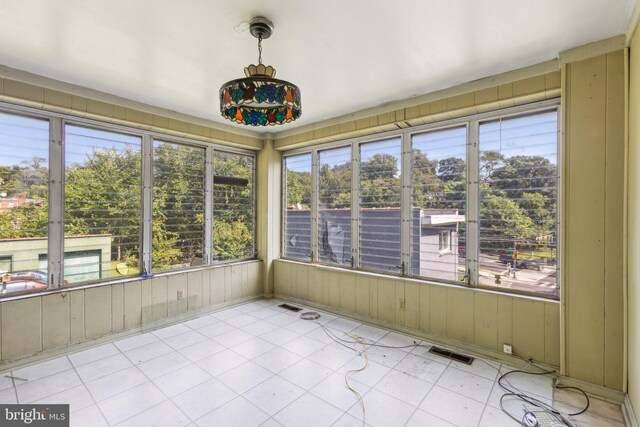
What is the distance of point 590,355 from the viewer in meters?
2.26

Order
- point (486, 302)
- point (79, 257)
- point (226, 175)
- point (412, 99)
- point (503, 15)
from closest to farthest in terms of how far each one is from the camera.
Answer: point (503, 15) < point (486, 302) < point (79, 257) < point (412, 99) < point (226, 175)

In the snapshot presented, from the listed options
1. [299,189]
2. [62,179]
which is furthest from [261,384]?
[299,189]

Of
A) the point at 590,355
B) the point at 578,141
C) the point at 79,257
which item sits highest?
the point at 578,141

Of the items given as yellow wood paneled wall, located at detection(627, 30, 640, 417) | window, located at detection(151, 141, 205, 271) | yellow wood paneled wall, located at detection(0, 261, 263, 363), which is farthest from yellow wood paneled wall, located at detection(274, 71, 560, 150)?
yellow wood paneled wall, located at detection(0, 261, 263, 363)

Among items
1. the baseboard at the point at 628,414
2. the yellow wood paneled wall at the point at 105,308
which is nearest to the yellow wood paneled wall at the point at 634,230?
the baseboard at the point at 628,414

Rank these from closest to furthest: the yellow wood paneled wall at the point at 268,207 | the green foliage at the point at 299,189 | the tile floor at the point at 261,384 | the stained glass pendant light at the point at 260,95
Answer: the stained glass pendant light at the point at 260,95
the tile floor at the point at 261,384
the green foliage at the point at 299,189
the yellow wood paneled wall at the point at 268,207

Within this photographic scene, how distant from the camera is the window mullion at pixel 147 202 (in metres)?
3.59

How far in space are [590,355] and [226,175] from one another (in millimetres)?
4454

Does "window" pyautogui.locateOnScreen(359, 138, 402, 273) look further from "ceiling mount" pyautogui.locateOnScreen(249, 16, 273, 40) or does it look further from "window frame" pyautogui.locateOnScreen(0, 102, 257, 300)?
"window frame" pyautogui.locateOnScreen(0, 102, 257, 300)

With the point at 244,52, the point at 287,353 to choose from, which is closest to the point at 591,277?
the point at 287,353

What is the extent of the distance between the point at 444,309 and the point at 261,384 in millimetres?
1965

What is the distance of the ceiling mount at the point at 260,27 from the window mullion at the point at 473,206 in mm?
2224

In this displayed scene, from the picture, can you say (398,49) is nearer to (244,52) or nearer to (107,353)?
(244,52)

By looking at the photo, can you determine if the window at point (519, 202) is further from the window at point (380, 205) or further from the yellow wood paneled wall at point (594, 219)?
the window at point (380, 205)
